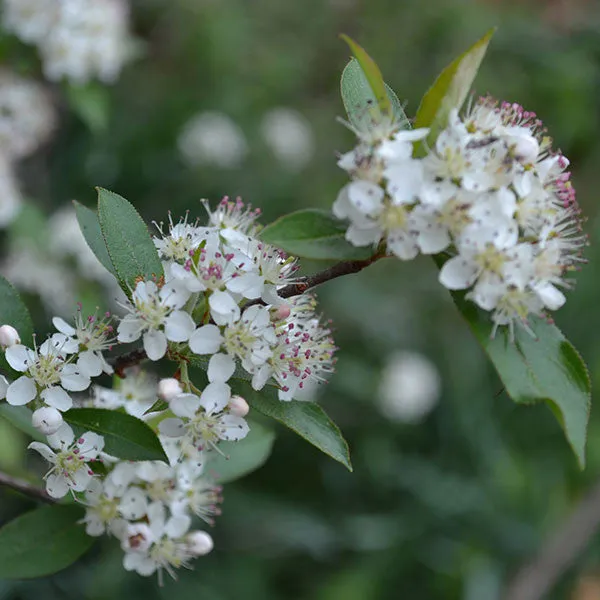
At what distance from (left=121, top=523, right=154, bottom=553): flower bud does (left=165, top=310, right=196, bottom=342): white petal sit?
1.18 feet

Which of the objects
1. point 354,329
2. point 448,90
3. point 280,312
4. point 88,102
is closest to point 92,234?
point 280,312

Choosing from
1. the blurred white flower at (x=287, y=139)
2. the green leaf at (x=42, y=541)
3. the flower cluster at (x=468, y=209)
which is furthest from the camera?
the blurred white flower at (x=287, y=139)

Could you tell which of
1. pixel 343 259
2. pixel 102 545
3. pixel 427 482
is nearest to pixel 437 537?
pixel 427 482

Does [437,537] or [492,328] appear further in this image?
[437,537]

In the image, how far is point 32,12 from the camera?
242 centimetres

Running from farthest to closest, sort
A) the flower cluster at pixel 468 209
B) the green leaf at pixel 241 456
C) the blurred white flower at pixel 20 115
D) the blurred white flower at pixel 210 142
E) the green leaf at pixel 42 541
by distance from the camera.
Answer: the blurred white flower at pixel 210 142, the blurred white flower at pixel 20 115, the green leaf at pixel 241 456, the green leaf at pixel 42 541, the flower cluster at pixel 468 209

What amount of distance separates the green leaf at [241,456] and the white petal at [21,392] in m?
0.43

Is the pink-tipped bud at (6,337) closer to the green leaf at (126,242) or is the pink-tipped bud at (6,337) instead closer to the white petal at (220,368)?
the green leaf at (126,242)

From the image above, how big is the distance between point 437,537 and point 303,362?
2089mm

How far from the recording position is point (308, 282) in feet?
3.71

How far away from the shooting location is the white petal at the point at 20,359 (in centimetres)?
119

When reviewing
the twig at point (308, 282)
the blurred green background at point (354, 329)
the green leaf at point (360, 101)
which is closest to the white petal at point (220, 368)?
the twig at point (308, 282)

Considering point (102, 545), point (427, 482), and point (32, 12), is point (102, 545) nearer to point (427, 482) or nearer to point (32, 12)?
point (427, 482)

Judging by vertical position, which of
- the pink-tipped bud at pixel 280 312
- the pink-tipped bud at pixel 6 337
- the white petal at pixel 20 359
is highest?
the pink-tipped bud at pixel 280 312
